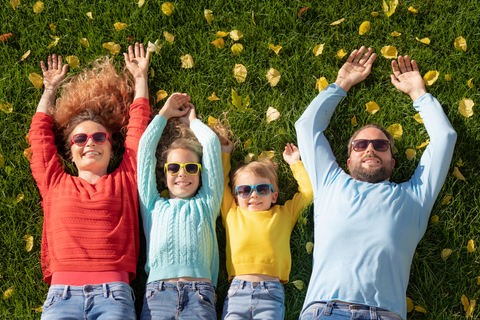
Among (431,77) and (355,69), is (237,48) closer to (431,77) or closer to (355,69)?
(355,69)

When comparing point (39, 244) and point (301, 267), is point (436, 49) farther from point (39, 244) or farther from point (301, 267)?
point (39, 244)

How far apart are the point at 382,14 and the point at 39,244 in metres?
4.42

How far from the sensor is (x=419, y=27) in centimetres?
447

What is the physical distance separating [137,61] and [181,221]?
6.34ft

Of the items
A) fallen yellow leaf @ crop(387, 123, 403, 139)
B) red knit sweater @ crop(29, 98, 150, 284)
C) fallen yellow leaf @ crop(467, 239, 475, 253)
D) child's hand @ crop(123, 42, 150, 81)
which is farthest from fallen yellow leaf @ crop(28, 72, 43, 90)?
fallen yellow leaf @ crop(467, 239, 475, 253)

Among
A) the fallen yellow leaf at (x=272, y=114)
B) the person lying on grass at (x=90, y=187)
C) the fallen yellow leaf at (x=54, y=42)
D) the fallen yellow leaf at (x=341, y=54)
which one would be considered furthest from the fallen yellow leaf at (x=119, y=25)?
the fallen yellow leaf at (x=341, y=54)

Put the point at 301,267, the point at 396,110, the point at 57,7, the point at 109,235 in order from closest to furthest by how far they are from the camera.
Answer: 1. the point at 109,235
2. the point at 301,267
3. the point at 396,110
4. the point at 57,7

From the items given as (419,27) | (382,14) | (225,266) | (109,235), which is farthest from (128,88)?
(419,27)

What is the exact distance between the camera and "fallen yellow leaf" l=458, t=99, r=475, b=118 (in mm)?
4234

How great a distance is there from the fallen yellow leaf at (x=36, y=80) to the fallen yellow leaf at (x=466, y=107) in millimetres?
4518

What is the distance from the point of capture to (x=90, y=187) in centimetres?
395

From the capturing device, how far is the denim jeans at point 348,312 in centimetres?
333

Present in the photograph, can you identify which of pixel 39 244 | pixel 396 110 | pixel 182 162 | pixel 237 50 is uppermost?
pixel 237 50

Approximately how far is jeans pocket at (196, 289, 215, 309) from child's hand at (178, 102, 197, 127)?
68.3 inches
